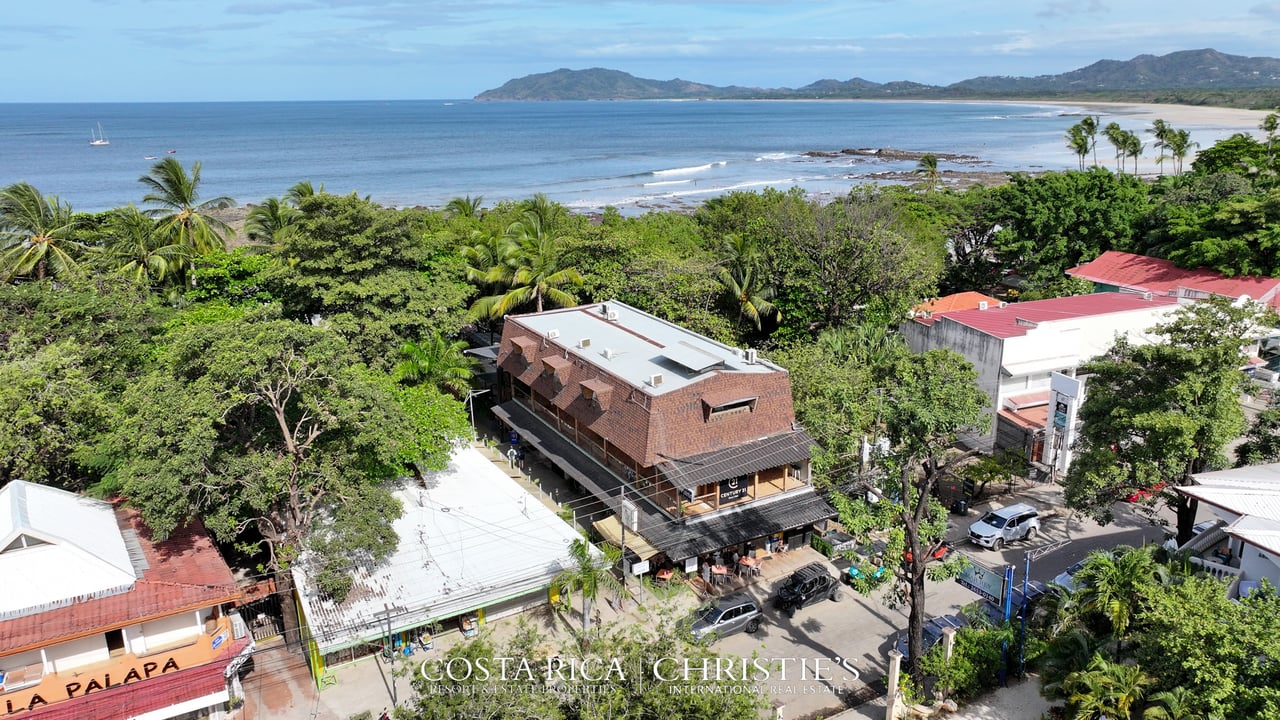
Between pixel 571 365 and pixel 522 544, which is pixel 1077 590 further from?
pixel 571 365

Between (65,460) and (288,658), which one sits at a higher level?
(65,460)

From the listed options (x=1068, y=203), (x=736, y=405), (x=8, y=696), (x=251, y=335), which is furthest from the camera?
(x=1068, y=203)

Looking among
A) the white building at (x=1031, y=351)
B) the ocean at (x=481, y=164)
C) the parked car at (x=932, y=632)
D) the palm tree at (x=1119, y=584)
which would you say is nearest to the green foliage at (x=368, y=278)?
the parked car at (x=932, y=632)

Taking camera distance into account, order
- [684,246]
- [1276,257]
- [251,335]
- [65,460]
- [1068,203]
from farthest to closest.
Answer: [1068,203] < [684,246] < [1276,257] < [65,460] < [251,335]

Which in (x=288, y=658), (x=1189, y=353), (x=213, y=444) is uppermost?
(x=1189, y=353)

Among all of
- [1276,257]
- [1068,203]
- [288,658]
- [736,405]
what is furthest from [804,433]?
[1068,203]

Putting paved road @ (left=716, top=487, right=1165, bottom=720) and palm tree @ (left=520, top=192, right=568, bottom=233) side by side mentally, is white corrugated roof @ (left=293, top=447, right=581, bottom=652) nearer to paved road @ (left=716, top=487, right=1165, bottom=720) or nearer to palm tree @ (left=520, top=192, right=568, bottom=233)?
paved road @ (left=716, top=487, right=1165, bottom=720)

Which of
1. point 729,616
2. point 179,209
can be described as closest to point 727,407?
point 729,616

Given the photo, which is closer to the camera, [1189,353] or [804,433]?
[1189,353]

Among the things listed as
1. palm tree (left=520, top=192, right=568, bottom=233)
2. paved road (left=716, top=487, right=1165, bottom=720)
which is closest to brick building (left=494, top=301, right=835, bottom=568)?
paved road (left=716, top=487, right=1165, bottom=720)
